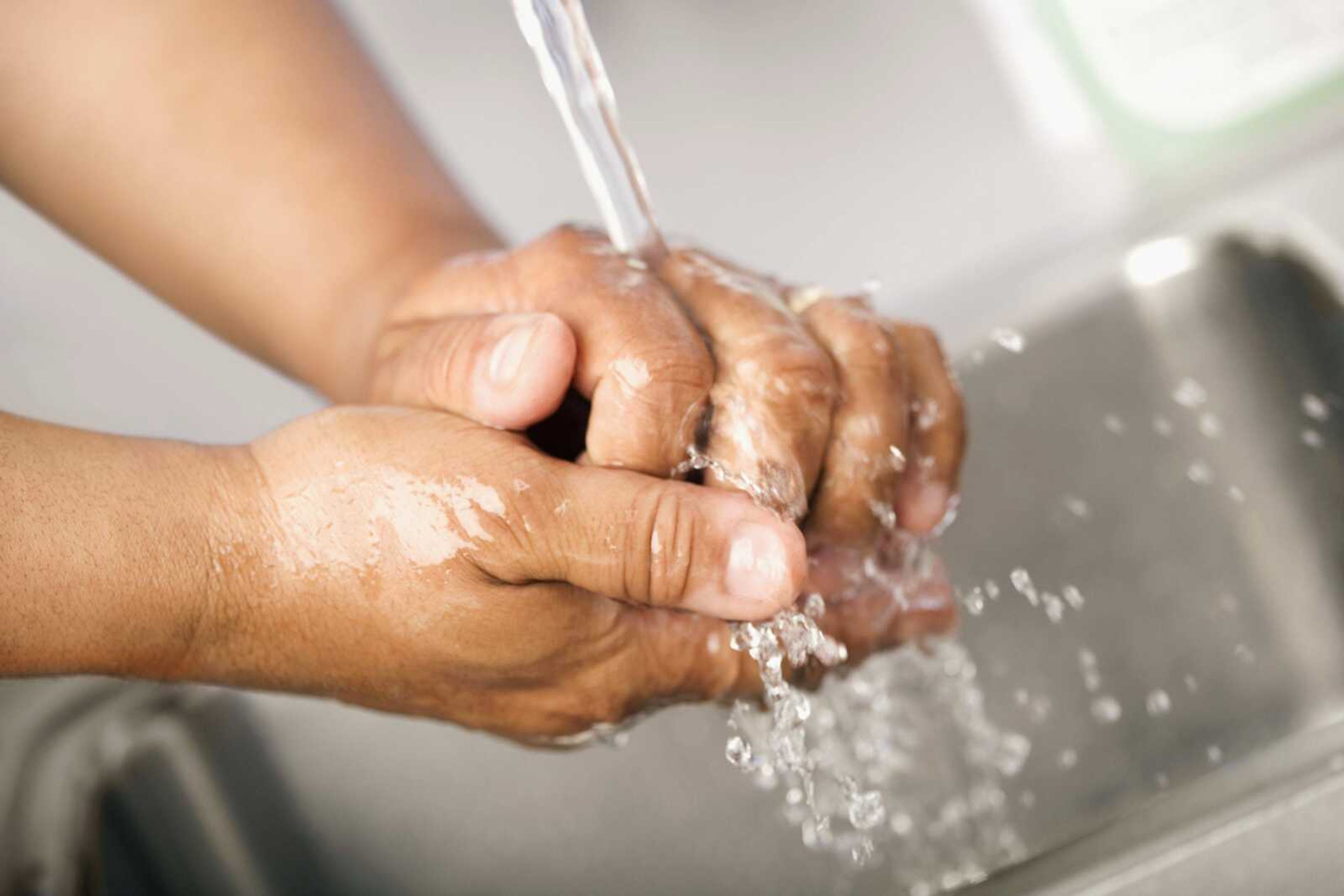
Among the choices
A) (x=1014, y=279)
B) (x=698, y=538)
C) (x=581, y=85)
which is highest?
(x=581, y=85)

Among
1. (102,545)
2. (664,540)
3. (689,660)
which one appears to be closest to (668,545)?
(664,540)

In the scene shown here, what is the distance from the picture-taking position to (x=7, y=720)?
34.5 inches

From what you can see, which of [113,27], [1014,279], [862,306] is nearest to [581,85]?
[862,306]

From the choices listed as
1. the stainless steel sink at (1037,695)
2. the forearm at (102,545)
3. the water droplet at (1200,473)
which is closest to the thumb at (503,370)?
the forearm at (102,545)

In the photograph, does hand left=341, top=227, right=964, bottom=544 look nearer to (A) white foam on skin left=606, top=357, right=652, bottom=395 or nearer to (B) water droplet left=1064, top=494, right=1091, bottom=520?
(A) white foam on skin left=606, top=357, right=652, bottom=395

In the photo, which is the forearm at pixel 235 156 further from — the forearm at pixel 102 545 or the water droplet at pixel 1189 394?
the water droplet at pixel 1189 394

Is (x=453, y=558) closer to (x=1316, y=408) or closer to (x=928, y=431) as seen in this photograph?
(x=928, y=431)

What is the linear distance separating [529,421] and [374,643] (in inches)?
4.7

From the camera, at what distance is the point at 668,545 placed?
0.51 metres

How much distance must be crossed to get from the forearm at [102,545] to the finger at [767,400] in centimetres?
22

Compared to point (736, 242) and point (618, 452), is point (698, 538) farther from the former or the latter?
point (736, 242)

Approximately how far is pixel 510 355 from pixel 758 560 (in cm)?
14

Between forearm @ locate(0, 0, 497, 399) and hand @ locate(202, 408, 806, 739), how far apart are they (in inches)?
8.2

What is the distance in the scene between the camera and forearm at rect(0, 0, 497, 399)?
2.42 feet
